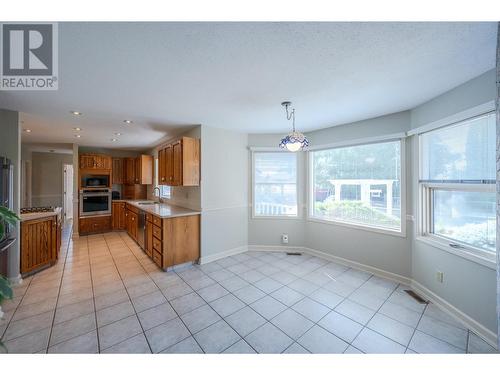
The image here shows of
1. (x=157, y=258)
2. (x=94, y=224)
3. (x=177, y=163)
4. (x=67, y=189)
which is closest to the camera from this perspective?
(x=157, y=258)

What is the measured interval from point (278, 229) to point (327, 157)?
1662mm

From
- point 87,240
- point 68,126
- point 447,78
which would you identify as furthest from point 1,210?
point 87,240

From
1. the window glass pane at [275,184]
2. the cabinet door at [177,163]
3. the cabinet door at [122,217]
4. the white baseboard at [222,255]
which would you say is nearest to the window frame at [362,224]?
the window glass pane at [275,184]

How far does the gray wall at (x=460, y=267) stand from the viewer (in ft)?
5.92

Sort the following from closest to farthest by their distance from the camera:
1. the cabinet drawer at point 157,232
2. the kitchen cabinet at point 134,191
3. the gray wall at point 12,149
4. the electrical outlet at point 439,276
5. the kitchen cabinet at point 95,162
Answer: the electrical outlet at point 439,276 < the gray wall at point 12,149 < the cabinet drawer at point 157,232 < the kitchen cabinet at point 95,162 < the kitchen cabinet at point 134,191

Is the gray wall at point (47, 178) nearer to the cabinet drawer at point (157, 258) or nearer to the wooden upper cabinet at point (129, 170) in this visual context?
the wooden upper cabinet at point (129, 170)

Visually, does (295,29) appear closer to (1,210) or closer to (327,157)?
(1,210)

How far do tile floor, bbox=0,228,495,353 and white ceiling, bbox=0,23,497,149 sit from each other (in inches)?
92.1

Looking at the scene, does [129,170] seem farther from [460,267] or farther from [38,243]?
[460,267]

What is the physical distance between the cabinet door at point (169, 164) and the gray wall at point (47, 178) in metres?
5.53

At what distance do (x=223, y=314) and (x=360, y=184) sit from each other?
108 inches

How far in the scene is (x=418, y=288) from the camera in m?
2.55

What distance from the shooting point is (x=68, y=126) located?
3471 mm

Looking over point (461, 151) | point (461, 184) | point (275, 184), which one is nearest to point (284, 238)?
point (275, 184)
